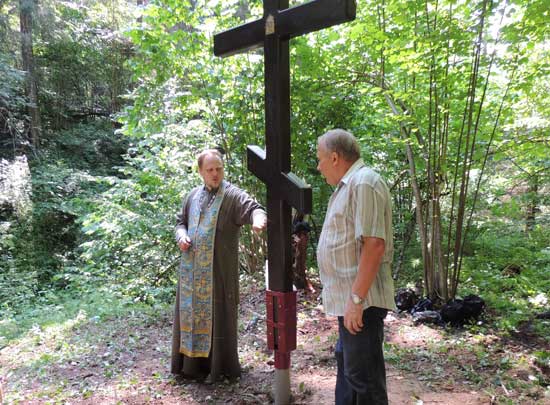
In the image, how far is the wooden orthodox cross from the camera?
2.32 meters

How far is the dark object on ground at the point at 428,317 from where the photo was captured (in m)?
4.39

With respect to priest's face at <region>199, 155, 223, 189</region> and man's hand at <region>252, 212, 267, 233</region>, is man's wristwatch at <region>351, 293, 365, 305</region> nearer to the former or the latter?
man's hand at <region>252, 212, 267, 233</region>

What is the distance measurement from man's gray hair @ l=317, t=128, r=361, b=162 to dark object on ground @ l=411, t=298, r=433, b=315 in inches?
125

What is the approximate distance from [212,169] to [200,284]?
0.83 m

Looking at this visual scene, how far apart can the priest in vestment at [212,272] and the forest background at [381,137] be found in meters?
2.10

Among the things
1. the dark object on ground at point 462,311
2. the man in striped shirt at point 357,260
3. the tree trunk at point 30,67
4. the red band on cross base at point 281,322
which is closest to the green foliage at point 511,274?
the dark object on ground at point 462,311

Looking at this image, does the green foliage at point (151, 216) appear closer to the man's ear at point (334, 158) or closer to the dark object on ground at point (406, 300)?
the dark object on ground at point (406, 300)

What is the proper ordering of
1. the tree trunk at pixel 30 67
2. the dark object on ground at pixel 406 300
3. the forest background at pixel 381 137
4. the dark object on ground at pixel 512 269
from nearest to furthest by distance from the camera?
the forest background at pixel 381 137 → the dark object on ground at pixel 406 300 → the dark object on ground at pixel 512 269 → the tree trunk at pixel 30 67

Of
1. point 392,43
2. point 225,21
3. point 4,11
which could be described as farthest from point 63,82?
point 392,43

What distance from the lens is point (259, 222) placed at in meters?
2.69

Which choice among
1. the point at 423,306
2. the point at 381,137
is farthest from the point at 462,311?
the point at 381,137

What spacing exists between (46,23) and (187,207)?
11.8 m

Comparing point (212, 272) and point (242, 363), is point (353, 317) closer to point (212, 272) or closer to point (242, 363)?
point (212, 272)

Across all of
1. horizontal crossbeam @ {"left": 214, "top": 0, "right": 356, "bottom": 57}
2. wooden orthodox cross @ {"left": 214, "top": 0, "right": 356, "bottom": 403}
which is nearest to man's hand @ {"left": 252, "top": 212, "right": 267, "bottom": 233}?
wooden orthodox cross @ {"left": 214, "top": 0, "right": 356, "bottom": 403}
